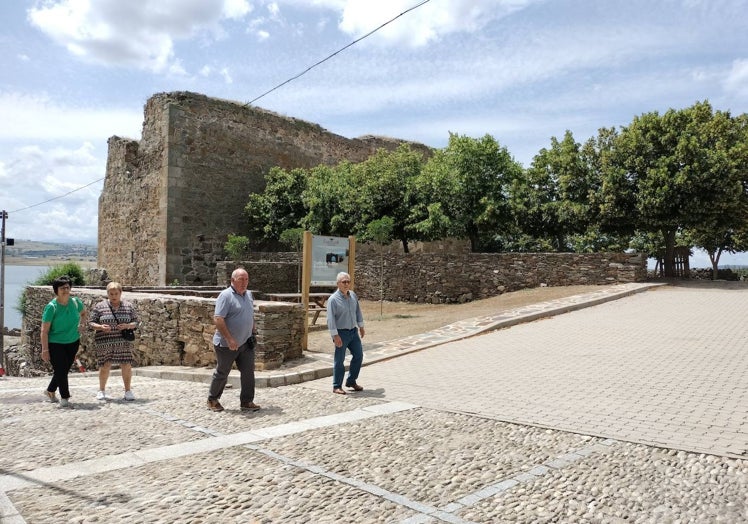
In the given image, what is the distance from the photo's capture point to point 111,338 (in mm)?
7281

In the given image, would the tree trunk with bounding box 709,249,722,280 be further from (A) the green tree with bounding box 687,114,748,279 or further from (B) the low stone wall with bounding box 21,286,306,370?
(B) the low stone wall with bounding box 21,286,306,370

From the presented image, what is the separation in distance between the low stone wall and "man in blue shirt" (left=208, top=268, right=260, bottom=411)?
1961 millimetres

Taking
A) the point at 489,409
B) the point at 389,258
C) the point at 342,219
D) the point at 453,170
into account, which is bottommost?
the point at 489,409

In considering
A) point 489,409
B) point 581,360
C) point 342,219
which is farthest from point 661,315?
point 342,219

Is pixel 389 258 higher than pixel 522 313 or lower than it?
higher

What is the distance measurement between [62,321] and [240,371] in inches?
97.7

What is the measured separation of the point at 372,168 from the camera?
2220 cm

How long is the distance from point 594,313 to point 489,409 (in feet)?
26.5

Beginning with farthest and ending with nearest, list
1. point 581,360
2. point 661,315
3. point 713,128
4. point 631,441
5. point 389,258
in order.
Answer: point 389,258 → point 713,128 → point 661,315 → point 581,360 → point 631,441

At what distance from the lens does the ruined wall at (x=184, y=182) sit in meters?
21.8

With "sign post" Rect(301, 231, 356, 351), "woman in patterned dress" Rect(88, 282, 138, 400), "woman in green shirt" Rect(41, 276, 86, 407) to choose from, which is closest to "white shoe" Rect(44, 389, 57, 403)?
"woman in green shirt" Rect(41, 276, 86, 407)

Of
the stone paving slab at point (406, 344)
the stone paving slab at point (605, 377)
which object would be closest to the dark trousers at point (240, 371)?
the stone paving slab at point (406, 344)

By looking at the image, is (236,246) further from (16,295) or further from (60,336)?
(16,295)

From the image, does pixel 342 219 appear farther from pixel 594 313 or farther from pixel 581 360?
pixel 581 360
